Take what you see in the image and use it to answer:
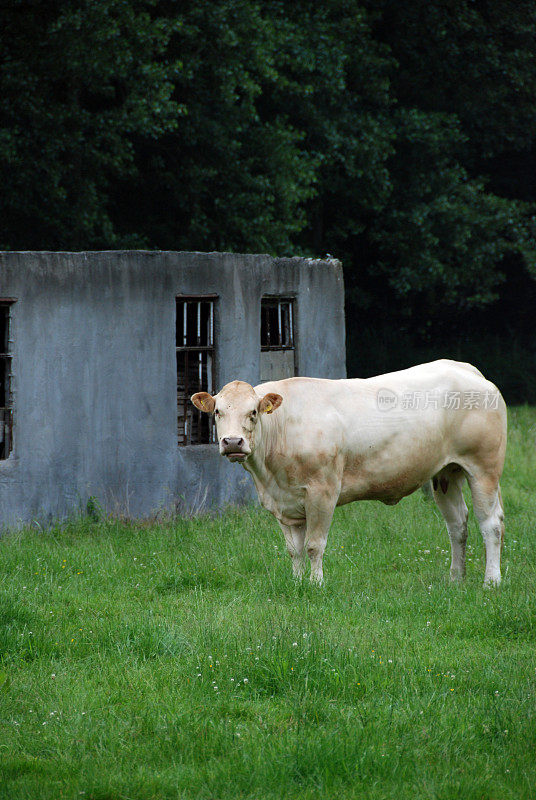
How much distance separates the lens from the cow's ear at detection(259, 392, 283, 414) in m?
7.35

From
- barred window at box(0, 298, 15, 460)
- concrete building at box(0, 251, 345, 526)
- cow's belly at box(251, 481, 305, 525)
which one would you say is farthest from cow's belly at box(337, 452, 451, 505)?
barred window at box(0, 298, 15, 460)

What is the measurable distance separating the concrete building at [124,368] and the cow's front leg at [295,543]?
327 centimetres

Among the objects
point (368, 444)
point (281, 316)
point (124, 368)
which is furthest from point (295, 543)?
point (281, 316)

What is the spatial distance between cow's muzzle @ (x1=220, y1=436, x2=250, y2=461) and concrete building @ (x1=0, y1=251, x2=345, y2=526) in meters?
3.92

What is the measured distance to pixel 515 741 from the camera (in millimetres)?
4910

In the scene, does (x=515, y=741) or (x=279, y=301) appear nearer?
(x=515, y=741)

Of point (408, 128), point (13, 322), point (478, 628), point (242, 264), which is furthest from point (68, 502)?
point (408, 128)

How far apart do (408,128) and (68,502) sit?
17296 millimetres

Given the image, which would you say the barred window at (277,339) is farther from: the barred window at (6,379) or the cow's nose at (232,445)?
the cow's nose at (232,445)

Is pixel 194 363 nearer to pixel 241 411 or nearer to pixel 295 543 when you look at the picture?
pixel 295 543

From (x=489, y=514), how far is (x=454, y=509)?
0.29 meters

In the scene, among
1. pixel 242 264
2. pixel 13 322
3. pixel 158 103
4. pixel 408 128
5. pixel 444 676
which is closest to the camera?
pixel 444 676

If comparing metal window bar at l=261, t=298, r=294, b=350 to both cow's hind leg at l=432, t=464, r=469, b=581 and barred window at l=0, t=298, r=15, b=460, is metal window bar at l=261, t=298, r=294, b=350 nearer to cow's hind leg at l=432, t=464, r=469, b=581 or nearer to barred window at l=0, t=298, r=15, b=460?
barred window at l=0, t=298, r=15, b=460

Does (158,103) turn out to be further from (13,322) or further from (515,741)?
(515,741)
